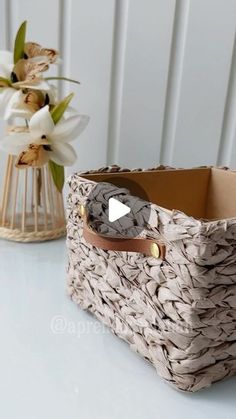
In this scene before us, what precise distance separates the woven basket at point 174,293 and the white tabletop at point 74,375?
18mm

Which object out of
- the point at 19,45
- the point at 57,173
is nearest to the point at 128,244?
the point at 57,173

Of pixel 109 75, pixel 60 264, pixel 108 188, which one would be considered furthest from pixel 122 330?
pixel 109 75

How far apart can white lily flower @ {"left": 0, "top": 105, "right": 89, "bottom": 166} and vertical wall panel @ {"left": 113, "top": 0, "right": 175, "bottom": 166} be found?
187 millimetres

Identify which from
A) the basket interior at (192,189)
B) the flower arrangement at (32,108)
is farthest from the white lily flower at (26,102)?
the basket interior at (192,189)

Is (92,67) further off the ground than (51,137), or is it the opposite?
(92,67)

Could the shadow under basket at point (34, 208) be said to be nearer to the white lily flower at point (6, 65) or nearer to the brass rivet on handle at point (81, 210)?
the white lily flower at point (6, 65)

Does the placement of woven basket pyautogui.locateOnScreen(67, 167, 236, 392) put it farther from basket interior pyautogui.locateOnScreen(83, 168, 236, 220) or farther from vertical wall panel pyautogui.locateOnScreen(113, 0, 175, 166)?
vertical wall panel pyautogui.locateOnScreen(113, 0, 175, 166)

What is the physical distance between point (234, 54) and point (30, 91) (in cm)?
45

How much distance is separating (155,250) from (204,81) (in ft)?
Answer: 1.89

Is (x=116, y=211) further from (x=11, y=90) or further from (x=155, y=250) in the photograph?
(x=11, y=90)

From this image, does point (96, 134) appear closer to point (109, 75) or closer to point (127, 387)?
point (109, 75)

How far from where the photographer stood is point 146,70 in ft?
2.89

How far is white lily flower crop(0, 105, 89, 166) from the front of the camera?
71cm

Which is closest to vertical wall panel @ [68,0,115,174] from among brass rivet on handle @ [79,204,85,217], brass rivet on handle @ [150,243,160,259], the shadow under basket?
the shadow under basket
